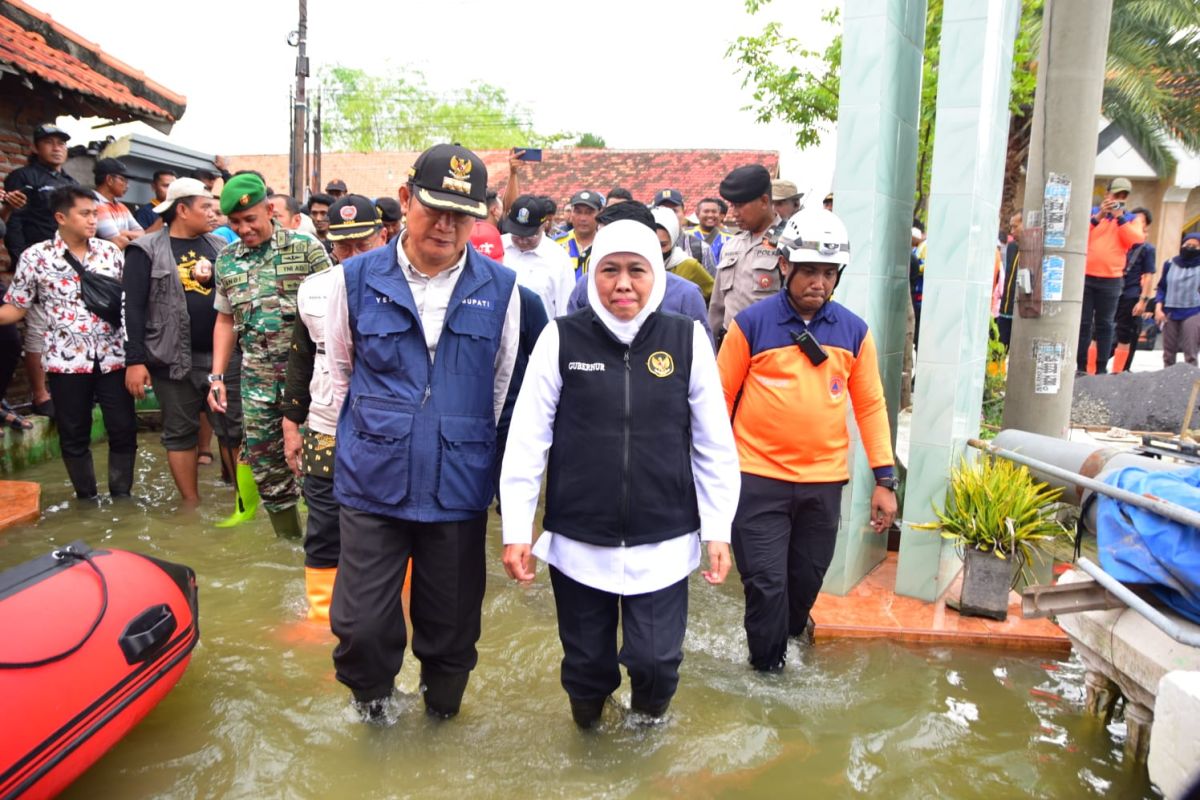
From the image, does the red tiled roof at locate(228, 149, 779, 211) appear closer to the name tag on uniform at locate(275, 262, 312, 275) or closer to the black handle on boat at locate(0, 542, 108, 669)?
the name tag on uniform at locate(275, 262, 312, 275)

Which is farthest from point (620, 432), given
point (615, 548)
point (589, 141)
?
point (589, 141)

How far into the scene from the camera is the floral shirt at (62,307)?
607cm

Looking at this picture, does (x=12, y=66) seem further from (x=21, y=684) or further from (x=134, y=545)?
(x=21, y=684)

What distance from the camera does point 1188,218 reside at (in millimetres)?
21875

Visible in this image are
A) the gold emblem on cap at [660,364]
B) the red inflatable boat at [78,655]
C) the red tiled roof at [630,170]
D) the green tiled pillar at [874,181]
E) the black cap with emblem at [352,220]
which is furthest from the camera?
the red tiled roof at [630,170]

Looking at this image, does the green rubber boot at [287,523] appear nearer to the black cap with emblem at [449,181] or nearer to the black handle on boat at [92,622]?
the black handle on boat at [92,622]

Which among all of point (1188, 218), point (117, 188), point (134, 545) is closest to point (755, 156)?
point (1188, 218)

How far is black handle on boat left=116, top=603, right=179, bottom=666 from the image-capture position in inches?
116

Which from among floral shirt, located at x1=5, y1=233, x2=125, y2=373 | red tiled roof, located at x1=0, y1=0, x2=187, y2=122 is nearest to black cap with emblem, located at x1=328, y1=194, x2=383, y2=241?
floral shirt, located at x1=5, y1=233, x2=125, y2=373

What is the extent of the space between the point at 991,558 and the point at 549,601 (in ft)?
7.46

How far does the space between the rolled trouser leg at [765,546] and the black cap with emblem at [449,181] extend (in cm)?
163

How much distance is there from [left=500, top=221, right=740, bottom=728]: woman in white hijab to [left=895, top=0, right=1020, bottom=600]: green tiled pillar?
72.7 inches

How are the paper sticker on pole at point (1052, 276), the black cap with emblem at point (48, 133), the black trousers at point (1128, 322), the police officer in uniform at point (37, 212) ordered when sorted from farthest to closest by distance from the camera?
the black trousers at point (1128, 322) < the black cap with emblem at point (48, 133) < the police officer in uniform at point (37, 212) < the paper sticker on pole at point (1052, 276)

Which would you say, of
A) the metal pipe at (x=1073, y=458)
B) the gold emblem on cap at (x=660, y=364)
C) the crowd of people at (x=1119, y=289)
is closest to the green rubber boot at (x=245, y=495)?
the gold emblem on cap at (x=660, y=364)
